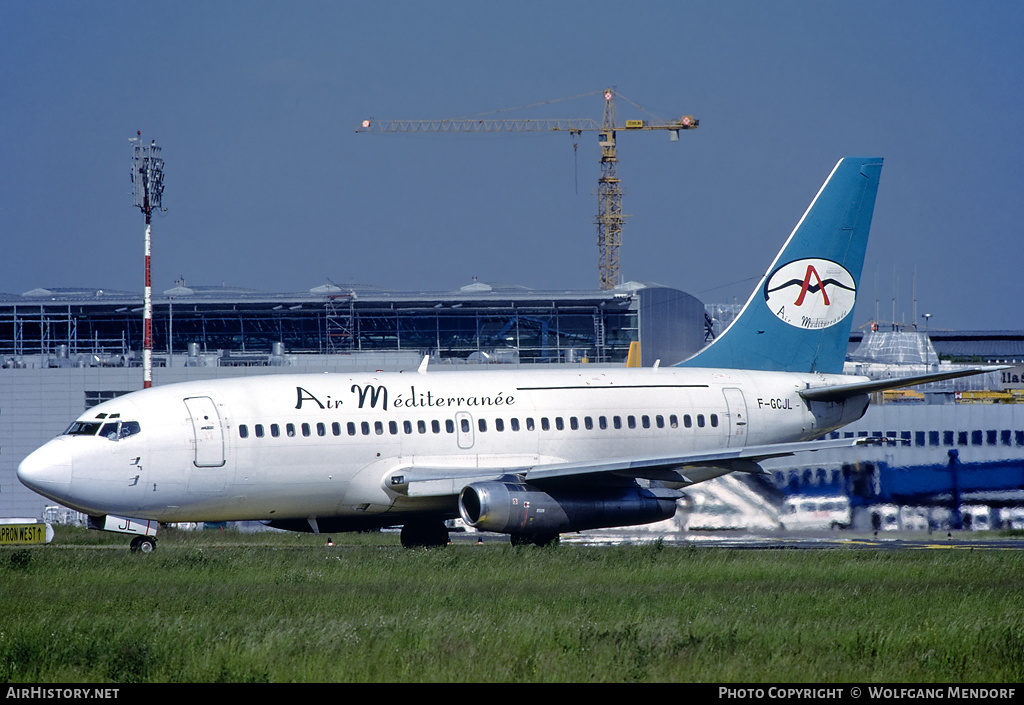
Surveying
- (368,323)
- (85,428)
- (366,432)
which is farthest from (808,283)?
(368,323)

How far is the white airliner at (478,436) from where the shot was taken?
85.4ft

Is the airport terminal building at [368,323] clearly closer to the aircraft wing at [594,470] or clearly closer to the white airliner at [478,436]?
the white airliner at [478,436]

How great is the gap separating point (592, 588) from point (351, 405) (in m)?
9.57

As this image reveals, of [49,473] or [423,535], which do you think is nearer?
[49,473]

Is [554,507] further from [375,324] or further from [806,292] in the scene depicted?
[375,324]

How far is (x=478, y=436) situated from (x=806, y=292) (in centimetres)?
1084

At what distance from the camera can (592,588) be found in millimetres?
20328

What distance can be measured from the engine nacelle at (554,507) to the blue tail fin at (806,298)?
6.79 meters

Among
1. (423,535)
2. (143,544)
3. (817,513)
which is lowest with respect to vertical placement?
(817,513)

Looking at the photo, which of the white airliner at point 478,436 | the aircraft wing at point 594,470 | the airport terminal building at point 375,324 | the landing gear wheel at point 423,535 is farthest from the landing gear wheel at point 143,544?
the airport terminal building at point 375,324

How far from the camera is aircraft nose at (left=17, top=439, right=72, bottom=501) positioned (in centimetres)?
2520

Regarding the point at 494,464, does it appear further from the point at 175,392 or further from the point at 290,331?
the point at 290,331

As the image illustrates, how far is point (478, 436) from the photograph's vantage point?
28.9 m

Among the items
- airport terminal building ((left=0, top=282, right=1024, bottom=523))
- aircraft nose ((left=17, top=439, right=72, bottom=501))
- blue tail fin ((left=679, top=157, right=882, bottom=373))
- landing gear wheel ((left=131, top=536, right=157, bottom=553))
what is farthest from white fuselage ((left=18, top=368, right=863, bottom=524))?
airport terminal building ((left=0, top=282, right=1024, bottom=523))
